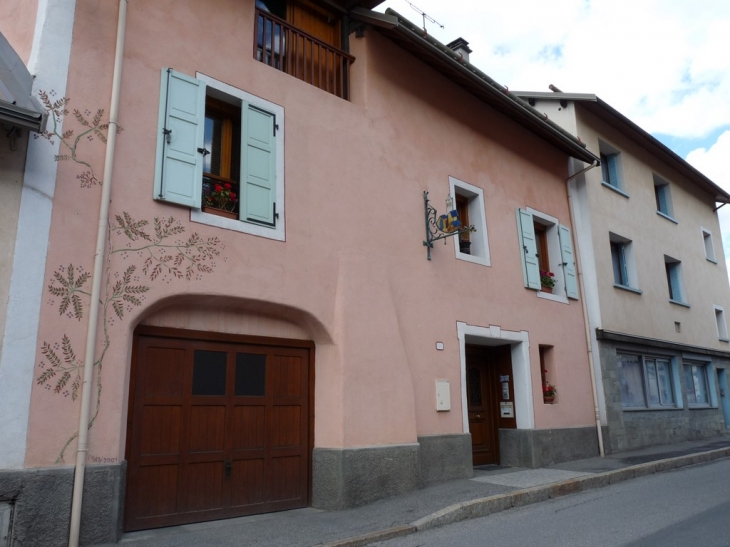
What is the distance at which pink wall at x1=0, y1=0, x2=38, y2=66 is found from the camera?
20.5 feet

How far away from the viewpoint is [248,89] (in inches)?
310

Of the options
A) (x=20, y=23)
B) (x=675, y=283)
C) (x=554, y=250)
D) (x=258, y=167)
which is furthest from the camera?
(x=675, y=283)

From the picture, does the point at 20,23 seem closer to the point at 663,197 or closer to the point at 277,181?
the point at 277,181

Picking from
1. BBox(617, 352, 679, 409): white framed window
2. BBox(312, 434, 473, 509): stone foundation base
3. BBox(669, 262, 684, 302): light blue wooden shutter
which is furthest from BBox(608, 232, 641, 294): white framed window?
BBox(312, 434, 473, 509): stone foundation base

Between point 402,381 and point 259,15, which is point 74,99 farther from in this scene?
point 402,381

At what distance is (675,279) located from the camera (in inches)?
692

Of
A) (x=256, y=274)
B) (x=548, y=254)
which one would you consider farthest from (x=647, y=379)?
(x=256, y=274)

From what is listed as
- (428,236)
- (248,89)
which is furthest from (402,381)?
(248,89)

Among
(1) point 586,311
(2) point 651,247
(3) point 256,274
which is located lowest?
(3) point 256,274

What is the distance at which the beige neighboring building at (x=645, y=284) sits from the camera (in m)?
13.6

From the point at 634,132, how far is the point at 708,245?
6300mm

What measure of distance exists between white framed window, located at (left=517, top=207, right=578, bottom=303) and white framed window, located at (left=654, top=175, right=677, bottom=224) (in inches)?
252

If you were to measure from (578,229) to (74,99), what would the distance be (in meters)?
11.0

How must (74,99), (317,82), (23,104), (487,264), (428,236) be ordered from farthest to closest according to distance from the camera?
(487,264)
(428,236)
(317,82)
(74,99)
(23,104)
